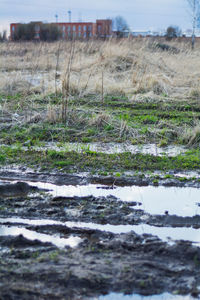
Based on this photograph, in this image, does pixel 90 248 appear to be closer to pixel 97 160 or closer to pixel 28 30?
pixel 97 160

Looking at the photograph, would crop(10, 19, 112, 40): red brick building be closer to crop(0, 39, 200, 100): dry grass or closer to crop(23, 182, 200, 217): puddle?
crop(0, 39, 200, 100): dry grass

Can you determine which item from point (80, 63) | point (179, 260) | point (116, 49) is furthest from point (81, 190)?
point (116, 49)

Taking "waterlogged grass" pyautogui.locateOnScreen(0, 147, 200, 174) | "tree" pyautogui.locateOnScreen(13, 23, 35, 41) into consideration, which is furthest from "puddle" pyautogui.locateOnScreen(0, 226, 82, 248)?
"tree" pyautogui.locateOnScreen(13, 23, 35, 41)

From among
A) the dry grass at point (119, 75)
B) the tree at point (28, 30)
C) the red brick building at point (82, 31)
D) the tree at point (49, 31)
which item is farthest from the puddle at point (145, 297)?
the tree at point (28, 30)

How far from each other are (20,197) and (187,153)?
108 inches

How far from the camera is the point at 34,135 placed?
709 cm

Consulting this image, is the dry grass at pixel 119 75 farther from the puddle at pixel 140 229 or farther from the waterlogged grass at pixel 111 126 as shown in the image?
the puddle at pixel 140 229

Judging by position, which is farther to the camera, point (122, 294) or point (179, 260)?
point (179, 260)

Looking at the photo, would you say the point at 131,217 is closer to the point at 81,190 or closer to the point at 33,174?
the point at 81,190

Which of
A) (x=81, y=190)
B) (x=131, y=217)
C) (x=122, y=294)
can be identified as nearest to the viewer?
(x=122, y=294)

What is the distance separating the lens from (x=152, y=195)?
15.5ft

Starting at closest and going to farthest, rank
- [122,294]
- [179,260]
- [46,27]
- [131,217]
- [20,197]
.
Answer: [122,294]
[179,260]
[131,217]
[20,197]
[46,27]

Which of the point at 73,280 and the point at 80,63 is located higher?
the point at 80,63

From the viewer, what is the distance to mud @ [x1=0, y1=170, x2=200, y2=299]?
2.88 m
